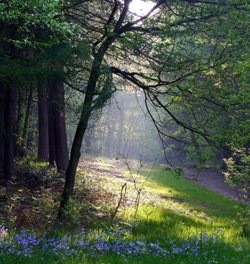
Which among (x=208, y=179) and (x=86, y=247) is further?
(x=208, y=179)

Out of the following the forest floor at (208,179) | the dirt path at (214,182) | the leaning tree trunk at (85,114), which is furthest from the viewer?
the forest floor at (208,179)

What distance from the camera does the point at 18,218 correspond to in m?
7.92

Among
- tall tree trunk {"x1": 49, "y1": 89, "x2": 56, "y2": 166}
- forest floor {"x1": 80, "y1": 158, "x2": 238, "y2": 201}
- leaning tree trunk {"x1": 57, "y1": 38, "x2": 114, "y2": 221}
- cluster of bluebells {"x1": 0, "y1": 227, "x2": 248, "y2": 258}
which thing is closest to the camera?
cluster of bluebells {"x1": 0, "y1": 227, "x2": 248, "y2": 258}

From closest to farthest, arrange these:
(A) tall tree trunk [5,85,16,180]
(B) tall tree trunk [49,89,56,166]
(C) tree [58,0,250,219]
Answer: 1. (C) tree [58,0,250,219]
2. (A) tall tree trunk [5,85,16,180]
3. (B) tall tree trunk [49,89,56,166]

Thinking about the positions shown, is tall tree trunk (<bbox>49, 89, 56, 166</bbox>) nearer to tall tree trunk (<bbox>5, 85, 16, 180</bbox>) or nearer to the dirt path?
tall tree trunk (<bbox>5, 85, 16, 180</bbox>)

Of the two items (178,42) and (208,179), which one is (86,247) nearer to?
(178,42)

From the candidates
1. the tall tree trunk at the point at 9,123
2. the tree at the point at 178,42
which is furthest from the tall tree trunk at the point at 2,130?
the tree at the point at 178,42

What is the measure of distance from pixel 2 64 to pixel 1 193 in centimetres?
384

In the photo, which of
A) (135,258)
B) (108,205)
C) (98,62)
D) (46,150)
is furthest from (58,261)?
(46,150)

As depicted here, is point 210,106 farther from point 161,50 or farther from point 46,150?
point 46,150

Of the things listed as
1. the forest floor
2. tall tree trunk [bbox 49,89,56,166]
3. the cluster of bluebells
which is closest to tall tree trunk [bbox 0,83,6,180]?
tall tree trunk [bbox 49,89,56,166]

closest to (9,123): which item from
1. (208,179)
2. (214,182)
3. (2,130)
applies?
(2,130)

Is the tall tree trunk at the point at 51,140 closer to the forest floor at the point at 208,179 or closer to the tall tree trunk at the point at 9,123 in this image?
the tall tree trunk at the point at 9,123

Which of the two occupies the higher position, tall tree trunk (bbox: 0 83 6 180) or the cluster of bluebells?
tall tree trunk (bbox: 0 83 6 180)
